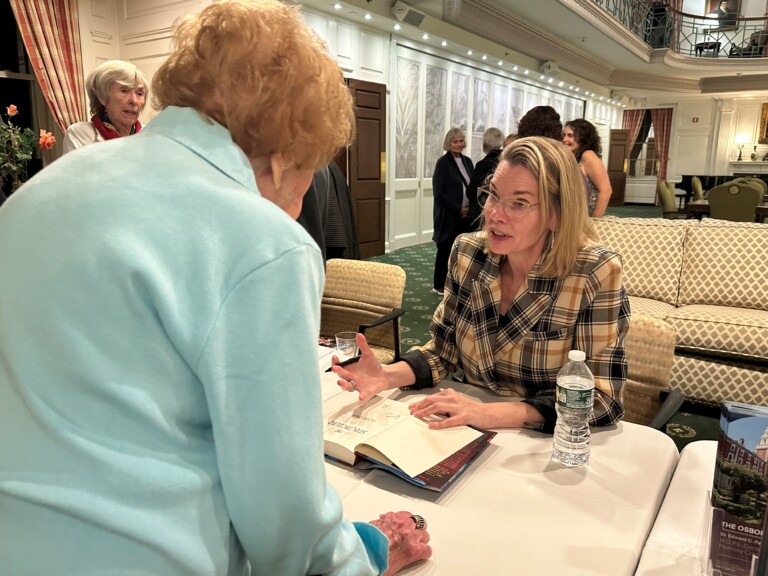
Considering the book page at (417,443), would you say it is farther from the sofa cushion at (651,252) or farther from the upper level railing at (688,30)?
the upper level railing at (688,30)

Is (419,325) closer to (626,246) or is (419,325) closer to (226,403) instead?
(626,246)

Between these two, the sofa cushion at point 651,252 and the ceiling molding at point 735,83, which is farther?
the ceiling molding at point 735,83

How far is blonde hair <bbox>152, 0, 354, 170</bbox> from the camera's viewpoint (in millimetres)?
704

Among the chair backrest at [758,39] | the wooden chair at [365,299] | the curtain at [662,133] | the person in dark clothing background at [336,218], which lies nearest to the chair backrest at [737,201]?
the person in dark clothing background at [336,218]

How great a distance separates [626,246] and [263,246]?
3.86 m

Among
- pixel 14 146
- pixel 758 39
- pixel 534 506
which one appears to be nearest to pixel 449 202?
pixel 14 146

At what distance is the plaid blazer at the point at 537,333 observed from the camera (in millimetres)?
1479

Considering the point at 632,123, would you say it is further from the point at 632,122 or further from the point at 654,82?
the point at 654,82

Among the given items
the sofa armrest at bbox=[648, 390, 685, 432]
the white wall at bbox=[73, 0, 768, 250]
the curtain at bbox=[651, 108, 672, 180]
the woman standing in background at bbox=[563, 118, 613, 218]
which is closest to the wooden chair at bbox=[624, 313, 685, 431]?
the sofa armrest at bbox=[648, 390, 685, 432]

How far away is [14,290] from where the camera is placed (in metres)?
0.58

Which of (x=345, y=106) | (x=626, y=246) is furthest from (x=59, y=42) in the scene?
(x=345, y=106)

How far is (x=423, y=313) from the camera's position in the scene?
5.30 meters

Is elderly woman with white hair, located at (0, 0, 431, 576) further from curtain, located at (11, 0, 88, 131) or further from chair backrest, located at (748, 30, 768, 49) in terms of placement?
chair backrest, located at (748, 30, 768, 49)

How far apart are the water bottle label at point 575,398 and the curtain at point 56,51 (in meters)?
5.63
